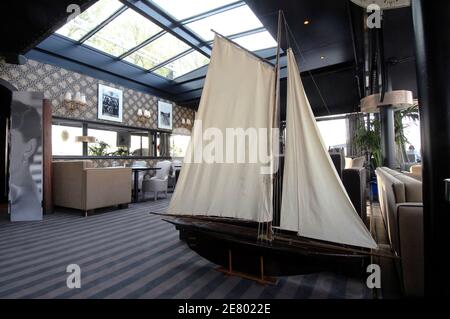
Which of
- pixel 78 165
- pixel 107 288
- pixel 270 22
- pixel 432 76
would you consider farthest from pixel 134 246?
pixel 270 22

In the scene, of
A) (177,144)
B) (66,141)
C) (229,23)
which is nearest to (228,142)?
(229,23)

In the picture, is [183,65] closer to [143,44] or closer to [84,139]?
[143,44]

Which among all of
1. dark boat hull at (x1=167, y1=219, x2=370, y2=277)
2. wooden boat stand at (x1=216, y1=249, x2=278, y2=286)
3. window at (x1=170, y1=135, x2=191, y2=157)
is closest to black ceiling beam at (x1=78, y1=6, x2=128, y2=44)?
window at (x1=170, y1=135, x2=191, y2=157)

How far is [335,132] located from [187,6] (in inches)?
266

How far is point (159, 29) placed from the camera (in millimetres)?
4824

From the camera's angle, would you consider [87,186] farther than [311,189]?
Yes

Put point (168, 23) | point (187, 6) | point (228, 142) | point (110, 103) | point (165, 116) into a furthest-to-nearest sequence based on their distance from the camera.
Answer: point (165, 116) → point (110, 103) → point (168, 23) → point (187, 6) → point (228, 142)

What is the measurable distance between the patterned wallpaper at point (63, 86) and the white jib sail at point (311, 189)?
533 centimetres

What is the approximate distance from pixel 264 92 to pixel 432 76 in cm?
116

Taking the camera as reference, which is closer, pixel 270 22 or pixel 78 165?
pixel 270 22

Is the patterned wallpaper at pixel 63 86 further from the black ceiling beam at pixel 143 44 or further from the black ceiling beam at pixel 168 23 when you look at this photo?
the black ceiling beam at pixel 168 23

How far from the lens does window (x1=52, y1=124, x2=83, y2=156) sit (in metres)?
5.09
